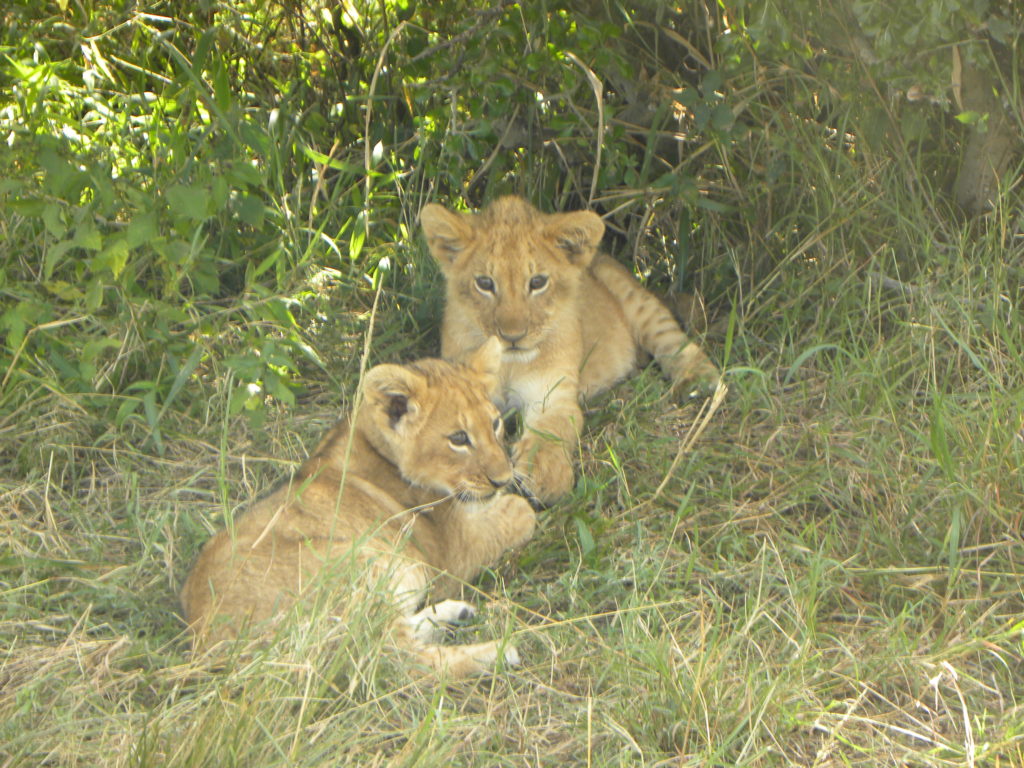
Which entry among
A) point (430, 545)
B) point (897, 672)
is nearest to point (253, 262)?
point (430, 545)

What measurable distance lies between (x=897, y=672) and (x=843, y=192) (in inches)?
92.9

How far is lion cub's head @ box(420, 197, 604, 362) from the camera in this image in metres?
4.90

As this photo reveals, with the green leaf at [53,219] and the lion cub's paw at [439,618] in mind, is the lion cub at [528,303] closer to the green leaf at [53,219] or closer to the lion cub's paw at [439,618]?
the lion cub's paw at [439,618]

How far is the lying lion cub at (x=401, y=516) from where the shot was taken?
3527mm

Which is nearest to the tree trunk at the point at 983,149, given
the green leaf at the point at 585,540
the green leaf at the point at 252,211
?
the green leaf at the point at 585,540

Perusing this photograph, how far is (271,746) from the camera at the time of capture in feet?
9.69

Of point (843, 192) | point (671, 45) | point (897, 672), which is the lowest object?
point (897, 672)

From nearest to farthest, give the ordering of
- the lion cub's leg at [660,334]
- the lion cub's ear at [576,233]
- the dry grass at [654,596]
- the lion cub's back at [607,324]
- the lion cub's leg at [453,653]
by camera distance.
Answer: the dry grass at [654,596]
the lion cub's leg at [453,653]
the lion cub's ear at [576,233]
the lion cub's leg at [660,334]
the lion cub's back at [607,324]

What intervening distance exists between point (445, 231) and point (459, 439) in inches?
45.6

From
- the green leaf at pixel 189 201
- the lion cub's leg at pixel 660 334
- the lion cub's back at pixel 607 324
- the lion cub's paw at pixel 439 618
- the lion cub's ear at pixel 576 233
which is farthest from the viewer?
the lion cub's back at pixel 607 324

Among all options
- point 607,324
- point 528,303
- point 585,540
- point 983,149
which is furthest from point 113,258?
point 983,149

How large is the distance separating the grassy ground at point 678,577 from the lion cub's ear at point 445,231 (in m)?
0.41

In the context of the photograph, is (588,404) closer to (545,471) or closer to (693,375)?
(693,375)

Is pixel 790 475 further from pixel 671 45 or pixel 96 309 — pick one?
pixel 96 309
